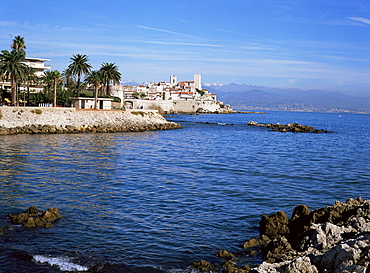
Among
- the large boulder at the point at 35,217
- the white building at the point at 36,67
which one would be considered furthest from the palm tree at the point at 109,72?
the large boulder at the point at 35,217

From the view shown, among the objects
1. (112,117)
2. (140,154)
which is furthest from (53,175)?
(112,117)

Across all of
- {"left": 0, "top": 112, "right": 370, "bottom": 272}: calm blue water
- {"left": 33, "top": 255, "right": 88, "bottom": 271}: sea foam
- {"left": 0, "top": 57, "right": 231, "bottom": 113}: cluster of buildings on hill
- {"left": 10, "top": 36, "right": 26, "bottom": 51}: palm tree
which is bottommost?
{"left": 33, "top": 255, "right": 88, "bottom": 271}: sea foam

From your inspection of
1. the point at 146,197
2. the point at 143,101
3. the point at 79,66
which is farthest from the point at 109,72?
the point at 146,197

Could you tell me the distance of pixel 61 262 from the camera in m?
13.0

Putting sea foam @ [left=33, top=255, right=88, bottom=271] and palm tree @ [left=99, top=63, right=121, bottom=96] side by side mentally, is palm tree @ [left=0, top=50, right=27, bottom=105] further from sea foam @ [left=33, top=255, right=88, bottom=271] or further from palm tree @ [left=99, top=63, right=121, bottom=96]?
sea foam @ [left=33, top=255, right=88, bottom=271]

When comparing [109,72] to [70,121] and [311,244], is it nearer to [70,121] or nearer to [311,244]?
[70,121]

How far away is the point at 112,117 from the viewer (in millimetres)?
70812

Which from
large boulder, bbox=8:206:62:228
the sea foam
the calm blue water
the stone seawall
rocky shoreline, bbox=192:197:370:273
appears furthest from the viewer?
the stone seawall

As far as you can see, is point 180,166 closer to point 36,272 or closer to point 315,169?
point 315,169

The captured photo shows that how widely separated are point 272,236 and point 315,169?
19898 mm

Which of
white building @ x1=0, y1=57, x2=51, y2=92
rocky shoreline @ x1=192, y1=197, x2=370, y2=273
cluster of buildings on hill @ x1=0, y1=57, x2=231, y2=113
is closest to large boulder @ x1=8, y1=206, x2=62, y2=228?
rocky shoreline @ x1=192, y1=197, x2=370, y2=273

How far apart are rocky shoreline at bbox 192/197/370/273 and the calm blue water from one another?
84 centimetres

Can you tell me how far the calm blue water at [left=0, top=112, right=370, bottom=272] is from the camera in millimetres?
13961

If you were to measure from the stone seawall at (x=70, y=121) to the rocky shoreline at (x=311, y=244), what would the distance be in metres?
46.2
